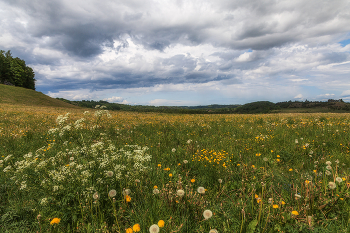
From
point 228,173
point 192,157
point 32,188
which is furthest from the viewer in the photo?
point 192,157

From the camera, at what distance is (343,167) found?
13.6ft

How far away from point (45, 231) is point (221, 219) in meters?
2.42

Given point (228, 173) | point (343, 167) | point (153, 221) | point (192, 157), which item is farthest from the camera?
point (192, 157)

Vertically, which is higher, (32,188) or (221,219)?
(32,188)

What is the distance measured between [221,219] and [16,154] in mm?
6651

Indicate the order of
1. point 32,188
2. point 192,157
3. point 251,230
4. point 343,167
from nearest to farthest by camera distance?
1. point 251,230
2. point 32,188
3. point 343,167
4. point 192,157

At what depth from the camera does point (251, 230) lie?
1.91m

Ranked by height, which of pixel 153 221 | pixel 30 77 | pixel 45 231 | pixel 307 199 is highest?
pixel 30 77

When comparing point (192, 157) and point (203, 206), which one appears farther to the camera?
point (192, 157)

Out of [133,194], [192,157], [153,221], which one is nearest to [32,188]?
[133,194]

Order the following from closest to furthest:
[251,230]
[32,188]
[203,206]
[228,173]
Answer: [251,230] < [203,206] < [32,188] < [228,173]

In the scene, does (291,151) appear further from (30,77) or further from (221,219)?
(30,77)

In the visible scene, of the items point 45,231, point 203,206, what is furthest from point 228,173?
point 45,231

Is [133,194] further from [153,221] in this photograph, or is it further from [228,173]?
[228,173]
